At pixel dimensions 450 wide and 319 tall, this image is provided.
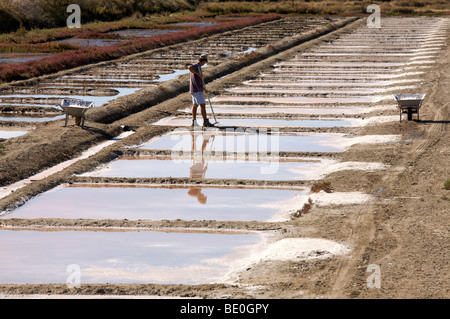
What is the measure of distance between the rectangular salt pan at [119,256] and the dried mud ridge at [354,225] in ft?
0.84

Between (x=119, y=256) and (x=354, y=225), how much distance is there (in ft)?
8.47

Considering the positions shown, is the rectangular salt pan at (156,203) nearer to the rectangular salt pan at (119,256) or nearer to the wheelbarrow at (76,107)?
the rectangular salt pan at (119,256)

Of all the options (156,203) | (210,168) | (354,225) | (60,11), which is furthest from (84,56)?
(60,11)

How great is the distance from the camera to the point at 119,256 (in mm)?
7773

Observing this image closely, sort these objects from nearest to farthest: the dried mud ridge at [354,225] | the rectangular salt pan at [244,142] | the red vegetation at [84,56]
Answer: the dried mud ridge at [354,225] < the rectangular salt pan at [244,142] < the red vegetation at [84,56]

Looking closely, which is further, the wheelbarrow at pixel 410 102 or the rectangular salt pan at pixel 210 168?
the wheelbarrow at pixel 410 102

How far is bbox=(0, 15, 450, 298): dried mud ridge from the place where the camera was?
21.8 feet

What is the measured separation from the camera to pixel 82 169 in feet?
37.7

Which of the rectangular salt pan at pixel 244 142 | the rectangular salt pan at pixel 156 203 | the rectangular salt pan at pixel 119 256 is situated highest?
the rectangular salt pan at pixel 244 142

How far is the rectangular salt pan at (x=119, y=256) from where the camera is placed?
7156 millimetres

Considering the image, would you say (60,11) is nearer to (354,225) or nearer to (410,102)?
(410,102)

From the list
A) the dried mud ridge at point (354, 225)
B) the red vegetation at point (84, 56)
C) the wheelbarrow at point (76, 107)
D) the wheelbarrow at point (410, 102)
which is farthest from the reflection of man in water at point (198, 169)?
the red vegetation at point (84, 56)
